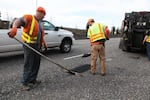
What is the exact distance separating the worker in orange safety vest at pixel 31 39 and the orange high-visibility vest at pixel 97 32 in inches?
66.7

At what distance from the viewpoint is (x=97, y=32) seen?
6.10 m

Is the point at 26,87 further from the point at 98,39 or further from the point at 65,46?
the point at 65,46

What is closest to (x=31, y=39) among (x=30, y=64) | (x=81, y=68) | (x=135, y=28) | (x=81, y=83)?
(x=30, y=64)

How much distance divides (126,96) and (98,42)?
2026 millimetres

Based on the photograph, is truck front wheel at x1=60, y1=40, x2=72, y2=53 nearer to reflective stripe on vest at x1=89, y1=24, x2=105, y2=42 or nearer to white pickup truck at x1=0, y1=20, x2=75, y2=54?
white pickup truck at x1=0, y1=20, x2=75, y2=54

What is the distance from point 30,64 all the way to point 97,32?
7.13 feet

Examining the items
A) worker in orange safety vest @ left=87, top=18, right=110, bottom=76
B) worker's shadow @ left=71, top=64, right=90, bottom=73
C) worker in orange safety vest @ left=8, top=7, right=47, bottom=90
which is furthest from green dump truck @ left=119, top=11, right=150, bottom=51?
worker in orange safety vest @ left=8, top=7, right=47, bottom=90

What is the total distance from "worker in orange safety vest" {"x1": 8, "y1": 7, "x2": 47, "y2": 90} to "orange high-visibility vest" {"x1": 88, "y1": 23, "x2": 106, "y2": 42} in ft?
5.56

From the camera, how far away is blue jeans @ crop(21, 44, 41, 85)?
→ 15.6ft

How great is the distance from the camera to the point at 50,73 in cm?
619

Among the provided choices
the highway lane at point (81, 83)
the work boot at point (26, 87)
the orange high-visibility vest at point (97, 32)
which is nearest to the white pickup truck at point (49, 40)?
the highway lane at point (81, 83)

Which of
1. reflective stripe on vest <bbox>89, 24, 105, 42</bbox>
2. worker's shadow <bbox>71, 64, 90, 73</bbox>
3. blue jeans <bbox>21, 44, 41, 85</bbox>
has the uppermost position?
reflective stripe on vest <bbox>89, 24, 105, 42</bbox>

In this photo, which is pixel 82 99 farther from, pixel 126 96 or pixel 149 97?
pixel 149 97

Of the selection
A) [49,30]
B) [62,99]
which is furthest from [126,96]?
[49,30]
